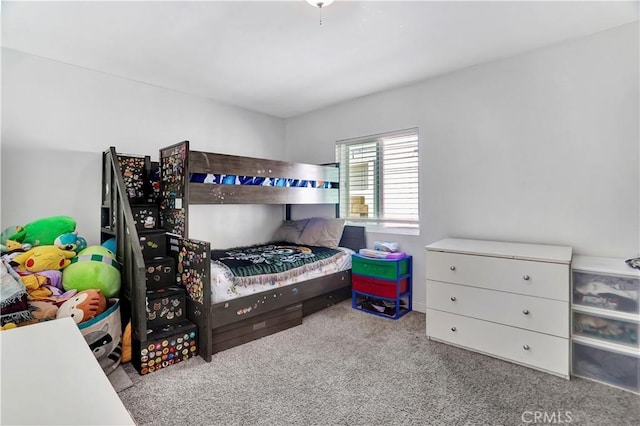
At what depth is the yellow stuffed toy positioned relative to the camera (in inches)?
→ 84.0

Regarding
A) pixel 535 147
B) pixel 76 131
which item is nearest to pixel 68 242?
pixel 76 131

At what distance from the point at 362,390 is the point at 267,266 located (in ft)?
4.28

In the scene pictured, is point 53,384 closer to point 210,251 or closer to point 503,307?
point 210,251

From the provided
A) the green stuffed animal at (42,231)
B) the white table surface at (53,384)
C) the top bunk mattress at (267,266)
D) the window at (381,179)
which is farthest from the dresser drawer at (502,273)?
the green stuffed animal at (42,231)

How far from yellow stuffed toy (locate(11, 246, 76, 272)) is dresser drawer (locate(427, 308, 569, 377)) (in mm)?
2819

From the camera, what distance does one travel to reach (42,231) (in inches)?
96.0

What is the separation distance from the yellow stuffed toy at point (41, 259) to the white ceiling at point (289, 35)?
157 cm

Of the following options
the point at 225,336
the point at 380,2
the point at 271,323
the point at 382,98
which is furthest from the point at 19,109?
the point at 382,98

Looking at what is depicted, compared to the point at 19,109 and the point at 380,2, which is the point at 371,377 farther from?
the point at 19,109

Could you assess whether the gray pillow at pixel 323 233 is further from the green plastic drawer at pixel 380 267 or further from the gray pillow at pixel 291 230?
the green plastic drawer at pixel 380 267

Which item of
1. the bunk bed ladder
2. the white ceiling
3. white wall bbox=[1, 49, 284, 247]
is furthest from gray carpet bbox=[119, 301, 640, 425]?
the white ceiling

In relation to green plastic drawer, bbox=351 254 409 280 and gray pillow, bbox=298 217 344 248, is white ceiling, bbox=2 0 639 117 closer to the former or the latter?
gray pillow, bbox=298 217 344 248

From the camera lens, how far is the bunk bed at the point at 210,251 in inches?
92.4

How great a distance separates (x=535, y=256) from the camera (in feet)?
6.95
